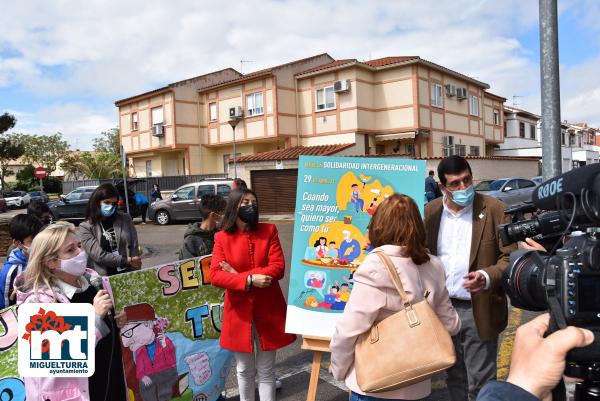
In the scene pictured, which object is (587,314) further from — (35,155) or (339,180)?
(35,155)

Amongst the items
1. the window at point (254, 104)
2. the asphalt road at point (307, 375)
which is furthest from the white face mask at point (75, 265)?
the window at point (254, 104)

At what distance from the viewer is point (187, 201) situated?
1852 centimetres

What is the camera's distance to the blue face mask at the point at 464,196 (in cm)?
298

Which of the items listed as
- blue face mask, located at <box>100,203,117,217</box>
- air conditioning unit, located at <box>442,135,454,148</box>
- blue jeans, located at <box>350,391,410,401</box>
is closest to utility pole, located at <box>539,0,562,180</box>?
blue jeans, located at <box>350,391,410,401</box>

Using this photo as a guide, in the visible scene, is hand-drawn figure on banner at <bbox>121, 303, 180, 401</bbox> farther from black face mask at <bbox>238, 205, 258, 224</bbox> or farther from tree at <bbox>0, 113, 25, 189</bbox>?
tree at <bbox>0, 113, 25, 189</bbox>

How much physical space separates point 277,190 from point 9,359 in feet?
59.9

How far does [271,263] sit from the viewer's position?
10.9ft

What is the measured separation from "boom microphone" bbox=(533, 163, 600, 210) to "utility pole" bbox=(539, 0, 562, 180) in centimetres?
294

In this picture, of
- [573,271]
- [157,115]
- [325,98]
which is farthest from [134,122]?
[573,271]

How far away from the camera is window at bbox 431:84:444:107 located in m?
26.1

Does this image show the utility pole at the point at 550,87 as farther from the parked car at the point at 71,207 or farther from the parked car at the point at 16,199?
the parked car at the point at 16,199

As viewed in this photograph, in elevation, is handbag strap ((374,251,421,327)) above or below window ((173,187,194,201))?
below

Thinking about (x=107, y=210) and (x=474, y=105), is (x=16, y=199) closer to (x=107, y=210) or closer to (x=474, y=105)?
(x=474, y=105)

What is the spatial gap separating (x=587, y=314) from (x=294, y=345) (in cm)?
428
